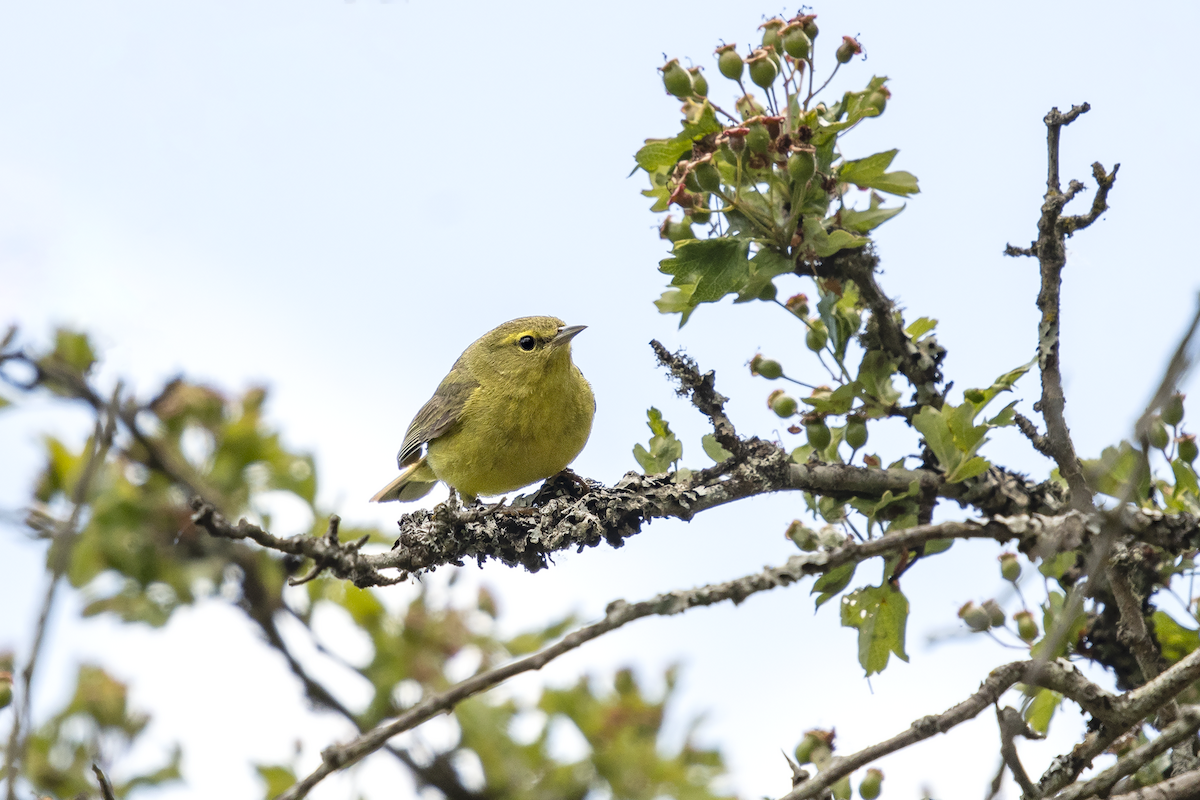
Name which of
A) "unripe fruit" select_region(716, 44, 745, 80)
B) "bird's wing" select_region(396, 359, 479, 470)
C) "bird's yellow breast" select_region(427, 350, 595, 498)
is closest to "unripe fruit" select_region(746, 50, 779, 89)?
"unripe fruit" select_region(716, 44, 745, 80)

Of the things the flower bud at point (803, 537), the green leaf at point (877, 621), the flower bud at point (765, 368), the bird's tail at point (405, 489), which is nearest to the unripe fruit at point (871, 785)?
the green leaf at point (877, 621)

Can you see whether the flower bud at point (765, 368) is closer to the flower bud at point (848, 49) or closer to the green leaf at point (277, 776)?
the flower bud at point (848, 49)

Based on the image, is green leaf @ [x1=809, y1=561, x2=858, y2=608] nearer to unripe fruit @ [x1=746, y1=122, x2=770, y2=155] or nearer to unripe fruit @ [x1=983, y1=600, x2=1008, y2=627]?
unripe fruit @ [x1=983, y1=600, x2=1008, y2=627]

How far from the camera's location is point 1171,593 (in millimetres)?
4574

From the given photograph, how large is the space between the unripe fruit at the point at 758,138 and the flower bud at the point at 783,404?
1.07 meters

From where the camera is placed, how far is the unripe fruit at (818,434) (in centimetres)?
432

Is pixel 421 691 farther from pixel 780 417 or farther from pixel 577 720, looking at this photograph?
pixel 780 417

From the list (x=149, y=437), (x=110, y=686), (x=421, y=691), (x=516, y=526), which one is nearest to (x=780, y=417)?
(x=516, y=526)

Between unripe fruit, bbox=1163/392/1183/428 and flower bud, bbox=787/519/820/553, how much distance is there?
151 centimetres

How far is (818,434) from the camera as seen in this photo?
4336 mm

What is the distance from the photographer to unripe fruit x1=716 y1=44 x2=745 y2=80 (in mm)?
4375

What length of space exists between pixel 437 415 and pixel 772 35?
3.53 meters

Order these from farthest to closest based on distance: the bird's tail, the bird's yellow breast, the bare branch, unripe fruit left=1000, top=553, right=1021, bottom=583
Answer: the bird's tail → the bird's yellow breast → unripe fruit left=1000, top=553, right=1021, bottom=583 → the bare branch

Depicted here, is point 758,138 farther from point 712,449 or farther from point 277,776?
point 277,776
